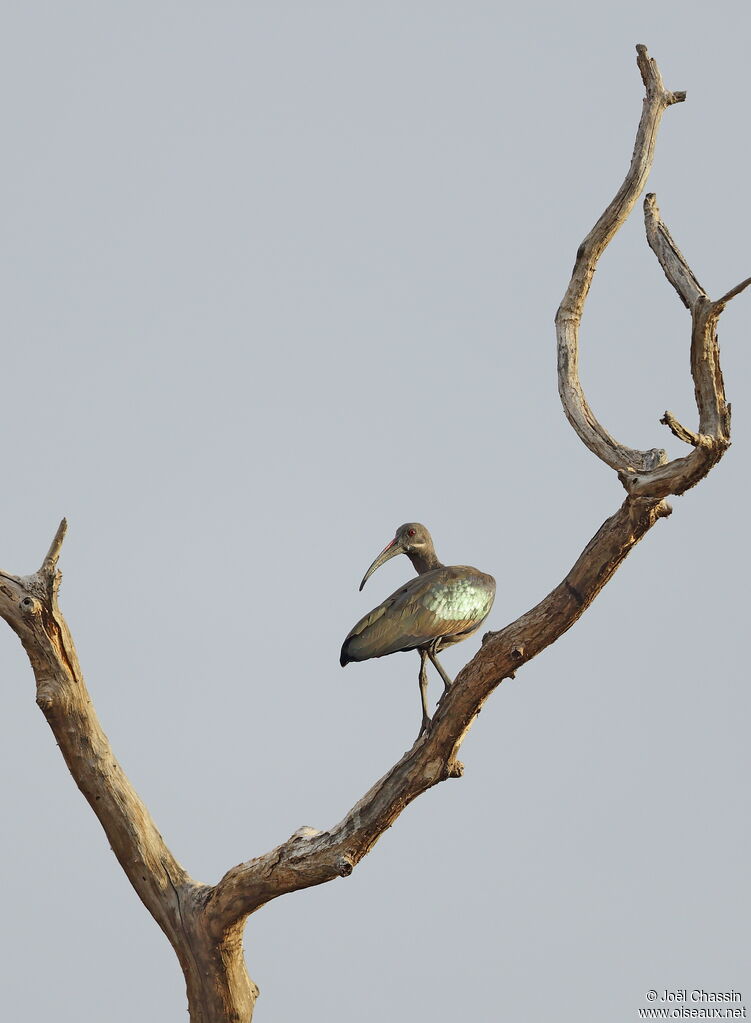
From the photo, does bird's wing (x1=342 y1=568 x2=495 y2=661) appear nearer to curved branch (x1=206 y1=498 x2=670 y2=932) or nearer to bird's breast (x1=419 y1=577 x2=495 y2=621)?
bird's breast (x1=419 y1=577 x2=495 y2=621)

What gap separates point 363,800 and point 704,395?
2.96m

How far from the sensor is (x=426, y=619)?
8633 mm

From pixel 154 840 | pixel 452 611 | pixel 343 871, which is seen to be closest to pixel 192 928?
pixel 154 840

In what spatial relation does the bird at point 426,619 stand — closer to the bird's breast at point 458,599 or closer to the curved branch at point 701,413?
the bird's breast at point 458,599

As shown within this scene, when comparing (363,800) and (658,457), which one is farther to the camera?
(363,800)

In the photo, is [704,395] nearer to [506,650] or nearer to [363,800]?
[506,650]

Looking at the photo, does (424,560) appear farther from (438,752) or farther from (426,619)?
(438,752)

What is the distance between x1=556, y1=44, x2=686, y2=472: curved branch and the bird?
1.48m

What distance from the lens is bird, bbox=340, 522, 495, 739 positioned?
339 inches

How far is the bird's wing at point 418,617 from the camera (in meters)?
8.62

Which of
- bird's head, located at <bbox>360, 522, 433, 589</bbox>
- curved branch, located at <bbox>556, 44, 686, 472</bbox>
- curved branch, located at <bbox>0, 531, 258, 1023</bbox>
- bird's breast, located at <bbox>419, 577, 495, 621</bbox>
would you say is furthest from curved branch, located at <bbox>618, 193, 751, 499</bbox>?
curved branch, located at <bbox>0, 531, 258, 1023</bbox>

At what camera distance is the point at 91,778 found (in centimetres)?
858

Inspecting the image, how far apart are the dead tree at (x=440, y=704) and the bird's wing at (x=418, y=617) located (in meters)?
0.58

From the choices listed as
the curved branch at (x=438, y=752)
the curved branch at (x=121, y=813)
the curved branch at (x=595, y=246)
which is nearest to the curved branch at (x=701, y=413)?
the curved branch at (x=438, y=752)
